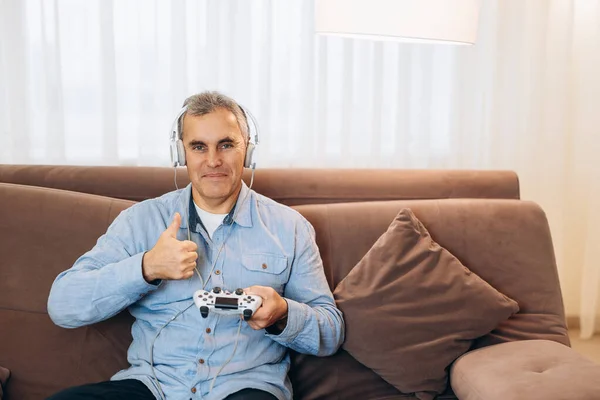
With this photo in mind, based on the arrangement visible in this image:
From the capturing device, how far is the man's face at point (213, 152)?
1.87 metres

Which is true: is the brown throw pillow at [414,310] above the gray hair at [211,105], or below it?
below

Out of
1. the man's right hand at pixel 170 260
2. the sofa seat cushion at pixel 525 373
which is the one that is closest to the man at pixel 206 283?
the man's right hand at pixel 170 260

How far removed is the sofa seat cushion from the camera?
1671 millimetres

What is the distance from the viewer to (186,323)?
1855 millimetres

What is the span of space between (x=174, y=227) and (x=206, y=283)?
0.63 feet

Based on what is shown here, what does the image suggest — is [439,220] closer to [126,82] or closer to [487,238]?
[487,238]

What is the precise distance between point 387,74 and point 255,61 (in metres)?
0.54

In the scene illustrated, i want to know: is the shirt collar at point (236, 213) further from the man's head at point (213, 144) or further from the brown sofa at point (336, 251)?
the brown sofa at point (336, 251)

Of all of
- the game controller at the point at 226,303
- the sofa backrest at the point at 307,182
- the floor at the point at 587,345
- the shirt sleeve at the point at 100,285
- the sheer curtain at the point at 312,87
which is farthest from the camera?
the floor at the point at 587,345

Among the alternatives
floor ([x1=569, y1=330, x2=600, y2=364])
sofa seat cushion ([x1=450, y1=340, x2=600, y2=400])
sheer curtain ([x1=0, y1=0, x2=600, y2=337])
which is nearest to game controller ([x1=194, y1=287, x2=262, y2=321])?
sofa seat cushion ([x1=450, y1=340, x2=600, y2=400])

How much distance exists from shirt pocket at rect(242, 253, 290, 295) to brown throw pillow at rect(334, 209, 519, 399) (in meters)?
0.19

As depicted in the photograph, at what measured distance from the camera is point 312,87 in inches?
114

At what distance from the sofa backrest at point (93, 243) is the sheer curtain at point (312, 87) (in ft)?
2.53

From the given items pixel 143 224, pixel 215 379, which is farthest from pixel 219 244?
pixel 215 379
